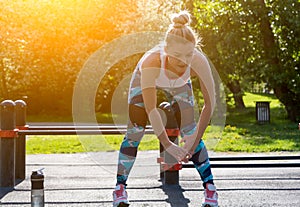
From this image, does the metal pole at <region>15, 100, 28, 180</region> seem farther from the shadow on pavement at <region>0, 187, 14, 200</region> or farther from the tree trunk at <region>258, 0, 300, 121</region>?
the tree trunk at <region>258, 0, 300, 121</region>

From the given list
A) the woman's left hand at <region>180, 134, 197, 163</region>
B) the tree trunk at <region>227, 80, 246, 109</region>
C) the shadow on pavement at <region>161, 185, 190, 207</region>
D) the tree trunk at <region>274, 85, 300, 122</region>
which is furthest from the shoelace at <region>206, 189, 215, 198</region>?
the tree trunk at <region>227, 80, 246, 109</region>

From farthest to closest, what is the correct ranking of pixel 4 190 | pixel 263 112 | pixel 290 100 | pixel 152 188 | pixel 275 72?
pixel 290 100 < pixel 275 72 < pixel 263 112 < pixel 152 188 < pixel 4 190

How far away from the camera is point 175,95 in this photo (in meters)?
5.09

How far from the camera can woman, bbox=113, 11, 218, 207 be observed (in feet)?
15.1

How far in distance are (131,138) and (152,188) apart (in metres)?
2.27

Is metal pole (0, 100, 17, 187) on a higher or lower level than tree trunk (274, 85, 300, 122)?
lower

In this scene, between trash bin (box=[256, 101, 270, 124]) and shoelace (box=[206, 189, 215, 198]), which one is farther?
trash bin (box=[256, 101, 270, 124])

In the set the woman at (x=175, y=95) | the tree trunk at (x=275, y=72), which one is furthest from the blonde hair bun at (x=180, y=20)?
the tree trunk at (x=275, y=72)

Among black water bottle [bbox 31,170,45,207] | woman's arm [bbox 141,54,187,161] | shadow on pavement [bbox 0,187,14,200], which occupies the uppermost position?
woman's arm [bbox 141,54,187,161]

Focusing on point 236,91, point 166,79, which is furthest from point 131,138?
point 236,91

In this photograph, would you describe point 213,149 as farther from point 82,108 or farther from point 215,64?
point 82,108

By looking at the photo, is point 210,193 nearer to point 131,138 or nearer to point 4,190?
point 131,138

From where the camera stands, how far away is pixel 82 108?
31547 millimetres

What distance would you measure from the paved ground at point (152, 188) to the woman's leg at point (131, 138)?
1036mm
